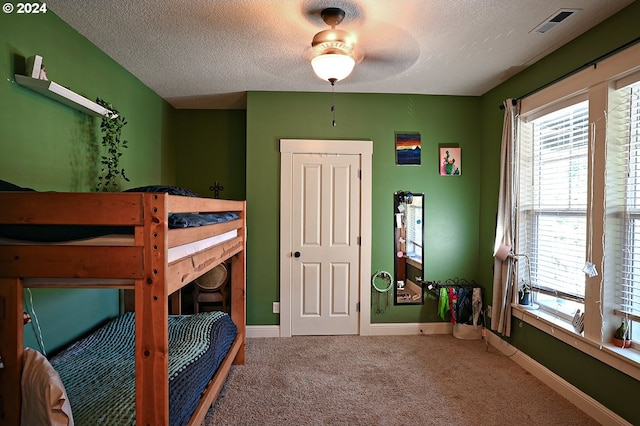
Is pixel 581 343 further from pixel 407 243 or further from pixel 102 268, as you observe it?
pixel 102 268

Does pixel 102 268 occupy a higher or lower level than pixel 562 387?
higher

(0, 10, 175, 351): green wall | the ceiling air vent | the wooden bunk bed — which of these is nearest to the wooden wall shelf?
(0, 10, 175, 351): green wall

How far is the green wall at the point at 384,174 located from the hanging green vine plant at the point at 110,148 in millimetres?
1207

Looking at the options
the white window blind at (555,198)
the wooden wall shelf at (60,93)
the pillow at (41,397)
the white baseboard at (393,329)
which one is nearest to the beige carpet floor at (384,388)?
the white baseboard at (393,329)

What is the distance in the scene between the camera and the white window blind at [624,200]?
6.55 feet

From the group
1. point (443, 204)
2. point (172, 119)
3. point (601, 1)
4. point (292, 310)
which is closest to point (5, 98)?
point (172, 119)

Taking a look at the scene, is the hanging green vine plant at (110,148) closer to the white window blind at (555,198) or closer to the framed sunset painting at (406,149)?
the framed sunset painting at (406,149)

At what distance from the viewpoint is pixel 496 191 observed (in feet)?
10.8

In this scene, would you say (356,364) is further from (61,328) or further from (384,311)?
(61,328)

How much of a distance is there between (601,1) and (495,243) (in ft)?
6.30

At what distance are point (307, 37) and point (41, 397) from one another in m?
2.43

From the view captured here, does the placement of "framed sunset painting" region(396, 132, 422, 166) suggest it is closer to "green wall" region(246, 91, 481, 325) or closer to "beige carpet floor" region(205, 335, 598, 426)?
"green wall" region(246, 91, 481, 325)

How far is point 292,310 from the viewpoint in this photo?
3.54 meters

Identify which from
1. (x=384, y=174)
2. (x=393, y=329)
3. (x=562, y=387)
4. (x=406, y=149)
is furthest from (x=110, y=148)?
(x=562, y=387)
